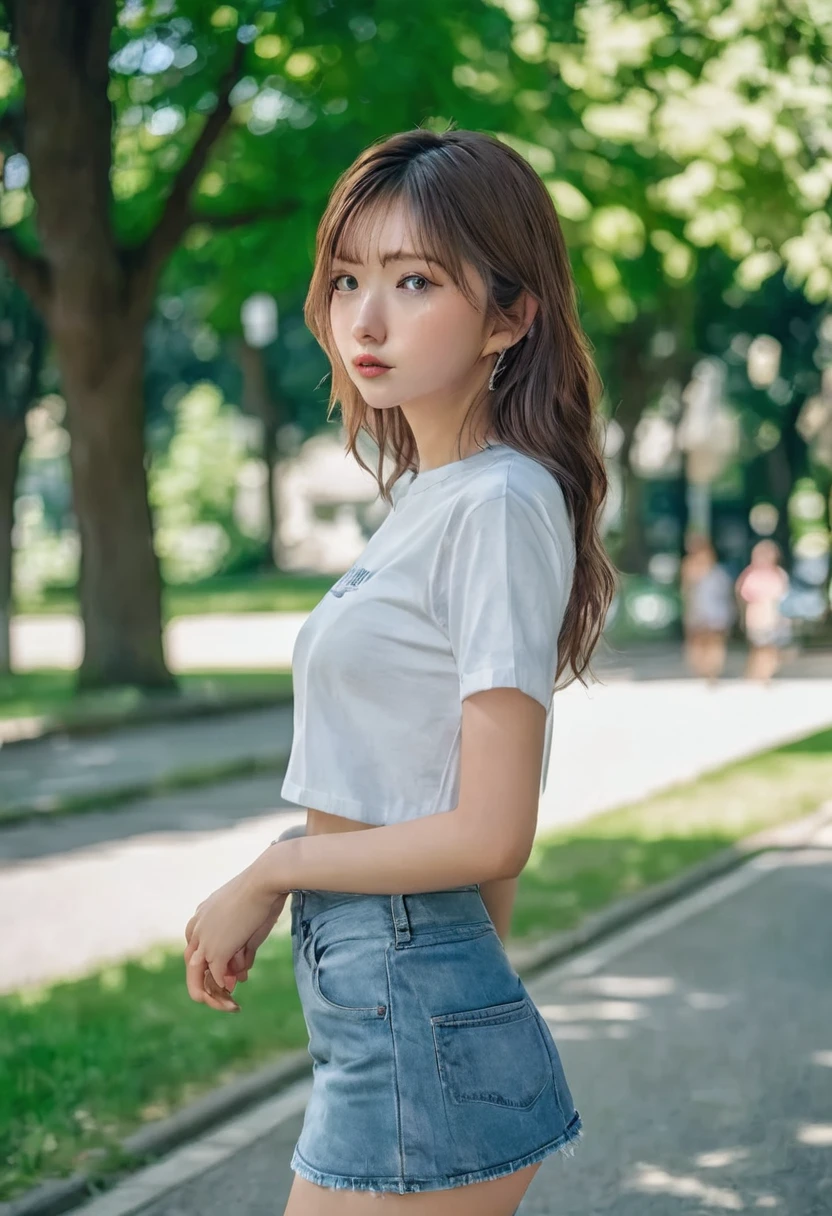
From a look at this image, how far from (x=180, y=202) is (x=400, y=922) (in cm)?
1794

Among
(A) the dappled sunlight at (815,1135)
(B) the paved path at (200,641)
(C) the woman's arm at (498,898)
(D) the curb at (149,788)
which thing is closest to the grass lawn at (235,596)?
(B) the paved path at (200,641)

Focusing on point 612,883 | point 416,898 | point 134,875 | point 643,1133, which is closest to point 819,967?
point 612,883

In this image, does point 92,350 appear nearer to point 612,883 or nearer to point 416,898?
point 612,883

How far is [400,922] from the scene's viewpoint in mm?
2316

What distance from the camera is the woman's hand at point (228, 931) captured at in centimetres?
234

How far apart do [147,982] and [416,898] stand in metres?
5.48

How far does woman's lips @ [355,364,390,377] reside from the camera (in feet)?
7.93

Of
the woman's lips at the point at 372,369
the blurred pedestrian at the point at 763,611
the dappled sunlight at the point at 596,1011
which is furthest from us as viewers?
the blurred pedestrian at the point at 763,611

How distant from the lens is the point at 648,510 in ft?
166

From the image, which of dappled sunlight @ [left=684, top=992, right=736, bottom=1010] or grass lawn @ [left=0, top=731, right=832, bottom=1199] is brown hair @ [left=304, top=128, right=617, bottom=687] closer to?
grass lawn @ [left=0, top=731, right=832, bottom=1199]

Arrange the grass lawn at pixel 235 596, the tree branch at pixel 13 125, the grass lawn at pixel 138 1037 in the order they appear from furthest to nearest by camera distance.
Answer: the grass lawn at pixel 235 596 < the tree branch at pixel 13 125 < the grass lawn at pixel 138 1037

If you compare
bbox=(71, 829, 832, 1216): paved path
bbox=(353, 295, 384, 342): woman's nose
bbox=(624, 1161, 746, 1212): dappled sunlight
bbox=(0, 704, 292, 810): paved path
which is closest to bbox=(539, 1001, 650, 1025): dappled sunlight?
bbox=(71, 829, 832, 1216): paved path

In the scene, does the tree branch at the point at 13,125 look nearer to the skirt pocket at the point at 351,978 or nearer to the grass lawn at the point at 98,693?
the grass lawn at the point at 98,693

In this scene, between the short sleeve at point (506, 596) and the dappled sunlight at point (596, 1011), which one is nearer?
the short sleeve at point (506, 596)
